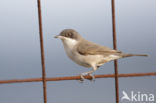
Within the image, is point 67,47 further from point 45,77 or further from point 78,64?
point 45,77

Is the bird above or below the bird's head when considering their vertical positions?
below

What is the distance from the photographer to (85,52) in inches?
96.7

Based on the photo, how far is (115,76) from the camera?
1.99 m

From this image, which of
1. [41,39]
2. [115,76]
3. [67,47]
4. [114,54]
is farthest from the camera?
[67,47]

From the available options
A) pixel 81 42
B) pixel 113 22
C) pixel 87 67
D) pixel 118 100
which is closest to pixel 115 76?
pixel 118 100

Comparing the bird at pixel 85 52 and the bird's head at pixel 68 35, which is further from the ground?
the bird's head at pixel 68 35

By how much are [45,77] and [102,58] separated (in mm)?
690

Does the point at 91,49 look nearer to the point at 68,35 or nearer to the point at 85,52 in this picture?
the point at 85,52

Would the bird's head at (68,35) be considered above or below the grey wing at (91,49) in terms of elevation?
above

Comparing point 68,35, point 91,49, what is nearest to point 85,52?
point 91,49

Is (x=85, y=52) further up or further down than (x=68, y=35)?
further down

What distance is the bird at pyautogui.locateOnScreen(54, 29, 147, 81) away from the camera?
7.82ft

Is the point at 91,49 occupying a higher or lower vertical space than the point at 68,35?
lower

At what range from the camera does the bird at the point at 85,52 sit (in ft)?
7.82
